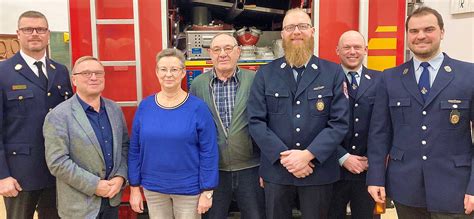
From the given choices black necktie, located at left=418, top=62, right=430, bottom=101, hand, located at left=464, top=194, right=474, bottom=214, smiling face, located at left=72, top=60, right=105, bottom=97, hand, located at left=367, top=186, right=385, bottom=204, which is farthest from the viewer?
smiling face, located at left=72, top=60, right=105, bottom=97

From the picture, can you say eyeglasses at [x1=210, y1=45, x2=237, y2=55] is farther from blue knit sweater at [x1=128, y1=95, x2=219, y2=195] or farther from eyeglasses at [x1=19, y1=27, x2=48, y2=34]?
eyeglasses at [x1=19, y1=27, x2=48, y2=34]

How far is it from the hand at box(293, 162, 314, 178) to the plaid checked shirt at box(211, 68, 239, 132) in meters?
0.52

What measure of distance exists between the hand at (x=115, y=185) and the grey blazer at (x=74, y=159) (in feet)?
0.18

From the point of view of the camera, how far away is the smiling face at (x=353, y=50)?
2.57m

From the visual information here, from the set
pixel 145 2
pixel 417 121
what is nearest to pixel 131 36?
pixel 145 2

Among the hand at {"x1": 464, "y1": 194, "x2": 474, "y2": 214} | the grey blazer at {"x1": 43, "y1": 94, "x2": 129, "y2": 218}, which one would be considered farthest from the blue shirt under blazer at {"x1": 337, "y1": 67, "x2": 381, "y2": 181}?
the grey blazer at {"x1": 43, "y1": 94, "x2": 129, "y2": 218}

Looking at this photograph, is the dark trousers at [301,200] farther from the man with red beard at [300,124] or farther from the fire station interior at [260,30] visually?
the fire station interior at [260,30]

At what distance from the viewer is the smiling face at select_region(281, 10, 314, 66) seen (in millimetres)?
2324

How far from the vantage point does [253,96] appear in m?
2.39

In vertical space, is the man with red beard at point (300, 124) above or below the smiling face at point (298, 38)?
below

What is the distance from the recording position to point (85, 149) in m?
2.21

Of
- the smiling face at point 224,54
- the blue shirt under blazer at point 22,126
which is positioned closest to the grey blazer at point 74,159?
the blue shirt under blazer at point 22,126

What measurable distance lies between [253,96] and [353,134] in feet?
2.15

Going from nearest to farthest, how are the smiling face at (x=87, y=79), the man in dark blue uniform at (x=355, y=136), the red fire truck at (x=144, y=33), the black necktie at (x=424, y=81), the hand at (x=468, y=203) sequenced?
1. the hand at (x=468, y=203)
2. the black necktie at (x=424, y=81)
3. the smiling face at (x=87, y=79)
4. the man in dark blue uniform at (x=355, y=136)
5. the red fire truck at (x=144, y=33)
